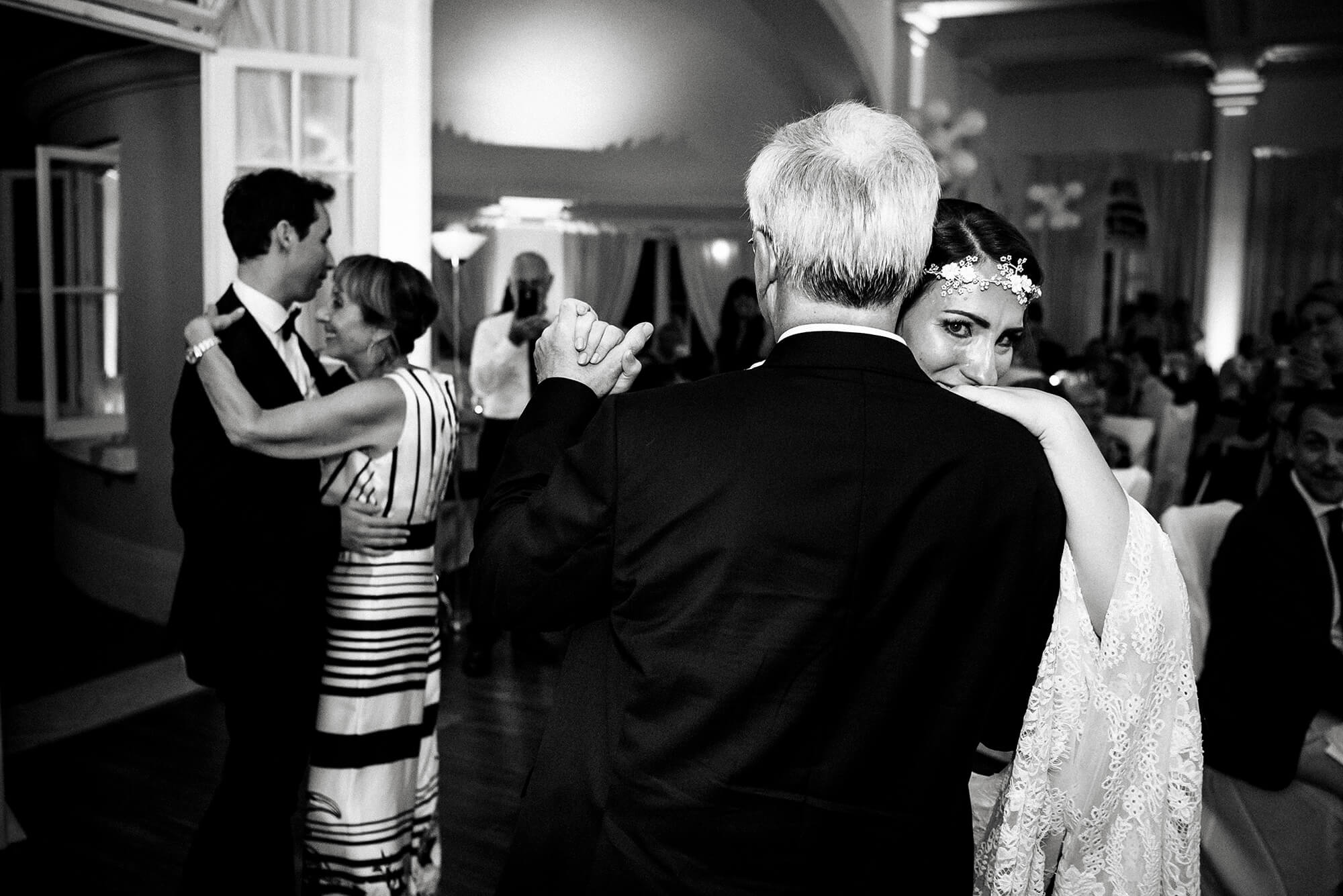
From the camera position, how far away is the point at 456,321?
30.5ft

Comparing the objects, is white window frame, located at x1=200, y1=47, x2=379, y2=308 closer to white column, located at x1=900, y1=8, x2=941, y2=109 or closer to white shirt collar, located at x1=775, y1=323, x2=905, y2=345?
white shirt collar, located at x1=775, y1=323, x2=905, y2=345

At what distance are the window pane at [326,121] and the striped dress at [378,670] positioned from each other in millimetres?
2268

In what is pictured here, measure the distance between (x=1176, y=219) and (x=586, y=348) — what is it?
12.4m

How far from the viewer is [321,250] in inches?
103

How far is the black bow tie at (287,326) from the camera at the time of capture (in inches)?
99.3

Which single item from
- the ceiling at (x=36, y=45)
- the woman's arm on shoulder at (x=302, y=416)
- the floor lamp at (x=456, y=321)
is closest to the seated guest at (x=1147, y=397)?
the floor lamp at (x=456, y=321)

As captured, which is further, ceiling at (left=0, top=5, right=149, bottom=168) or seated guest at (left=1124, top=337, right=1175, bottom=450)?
ceiling at (left=0, top=5, right=149, bottom=168)

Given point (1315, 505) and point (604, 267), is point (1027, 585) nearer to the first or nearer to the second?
point (1315, 505)

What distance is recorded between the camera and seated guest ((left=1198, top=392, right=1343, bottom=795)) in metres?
2.43

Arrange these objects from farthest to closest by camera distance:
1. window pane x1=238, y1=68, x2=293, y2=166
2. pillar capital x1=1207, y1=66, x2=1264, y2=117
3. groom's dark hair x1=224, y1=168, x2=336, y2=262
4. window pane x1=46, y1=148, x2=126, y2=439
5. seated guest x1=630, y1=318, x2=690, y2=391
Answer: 1. pillar capital x1=1207, y1=66, x2=1264, y2=117
2. window pane x1=46, y1=148, x2=126, y2=439
3. seated guest x1=630, y1=318, x2=690, y2=391
4. window pane x1=238, y1=68, x2=293, y2=166
5. groom's dark hair x1=224, y1=168, x2=336, y2=262

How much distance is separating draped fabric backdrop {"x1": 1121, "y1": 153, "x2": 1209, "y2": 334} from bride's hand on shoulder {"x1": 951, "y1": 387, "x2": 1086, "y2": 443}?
11885 mm

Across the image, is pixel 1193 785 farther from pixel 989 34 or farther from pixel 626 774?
pixel 989 34

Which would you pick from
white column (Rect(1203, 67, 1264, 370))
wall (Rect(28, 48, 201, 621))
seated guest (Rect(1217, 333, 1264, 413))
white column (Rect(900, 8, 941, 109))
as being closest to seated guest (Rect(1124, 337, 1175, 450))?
seated guest (Rect(1217, 333, 1264, 413))

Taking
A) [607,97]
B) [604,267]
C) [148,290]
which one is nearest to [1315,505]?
[148,290]
